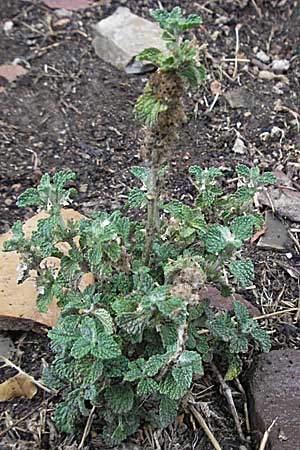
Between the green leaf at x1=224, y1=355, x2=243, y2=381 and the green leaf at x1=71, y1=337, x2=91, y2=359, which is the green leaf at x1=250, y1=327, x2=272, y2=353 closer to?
the green leaf at x1=224, y1=355, x2=243, y2=381

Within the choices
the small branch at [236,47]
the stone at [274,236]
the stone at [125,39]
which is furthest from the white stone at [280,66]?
the stone at [274,236]

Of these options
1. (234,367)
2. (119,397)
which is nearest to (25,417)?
(119,397)

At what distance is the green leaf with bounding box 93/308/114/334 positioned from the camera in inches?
59.3

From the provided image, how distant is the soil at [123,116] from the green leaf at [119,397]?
320 millimetres

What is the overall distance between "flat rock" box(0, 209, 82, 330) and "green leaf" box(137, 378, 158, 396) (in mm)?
477

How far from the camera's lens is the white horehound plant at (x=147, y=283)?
4.64ft

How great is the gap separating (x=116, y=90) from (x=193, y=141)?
0.42 meters

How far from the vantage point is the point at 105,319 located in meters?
1.52

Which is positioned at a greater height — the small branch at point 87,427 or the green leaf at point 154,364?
the green leaf at point 154,364

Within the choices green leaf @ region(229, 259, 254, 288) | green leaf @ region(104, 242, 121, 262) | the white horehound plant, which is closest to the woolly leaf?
the white horehound plant

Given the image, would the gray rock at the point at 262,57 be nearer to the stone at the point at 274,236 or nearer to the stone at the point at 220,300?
the stone at the point at 274,236

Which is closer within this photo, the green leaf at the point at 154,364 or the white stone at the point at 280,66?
the green leaf at the point at 154,364

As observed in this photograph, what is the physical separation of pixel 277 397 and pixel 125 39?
5.82 ft

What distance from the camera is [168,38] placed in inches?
51.5
